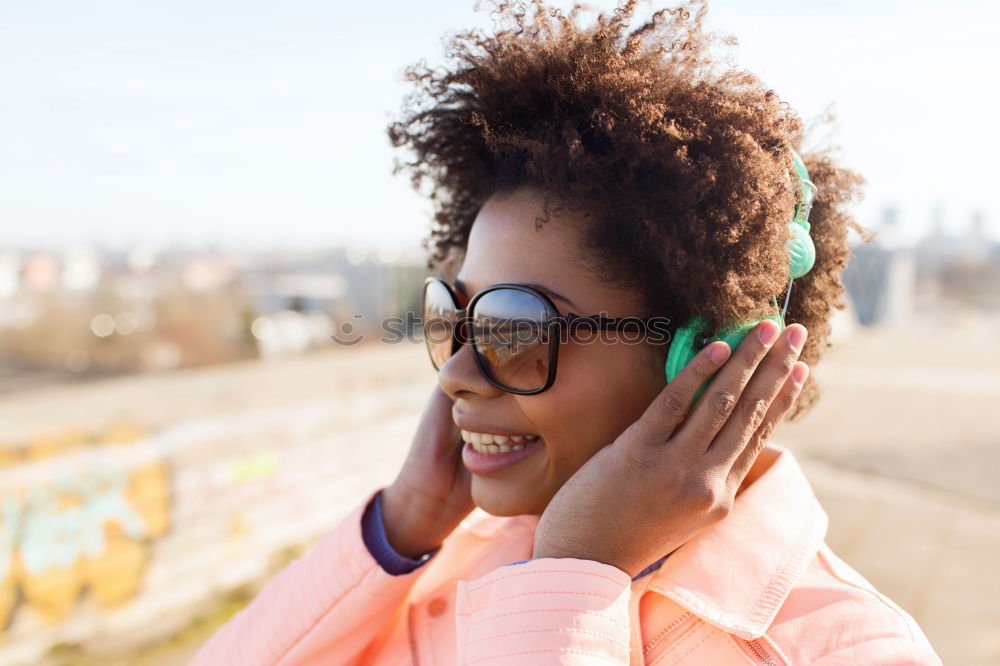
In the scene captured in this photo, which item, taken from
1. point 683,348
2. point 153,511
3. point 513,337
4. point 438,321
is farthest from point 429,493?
point 153,511

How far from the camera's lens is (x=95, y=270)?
10981cm

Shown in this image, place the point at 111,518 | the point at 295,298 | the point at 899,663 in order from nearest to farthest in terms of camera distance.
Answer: the point at 899,663, the point at 111,518, the point at 295,298

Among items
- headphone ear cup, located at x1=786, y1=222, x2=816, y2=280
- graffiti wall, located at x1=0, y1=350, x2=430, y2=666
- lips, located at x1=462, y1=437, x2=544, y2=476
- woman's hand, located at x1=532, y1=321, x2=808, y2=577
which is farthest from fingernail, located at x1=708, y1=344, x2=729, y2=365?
graffiti wall, located at x1=0, y1=350, x2=430, y2=666

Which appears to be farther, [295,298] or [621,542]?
[295,298]

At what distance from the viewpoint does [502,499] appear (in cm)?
137

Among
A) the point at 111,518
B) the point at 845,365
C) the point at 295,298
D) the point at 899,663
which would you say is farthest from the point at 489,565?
the point at 295,298

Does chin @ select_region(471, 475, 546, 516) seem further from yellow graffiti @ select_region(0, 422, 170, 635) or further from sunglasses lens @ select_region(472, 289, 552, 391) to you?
yellow graffiti @ select_region(0, 422, 170, 635)

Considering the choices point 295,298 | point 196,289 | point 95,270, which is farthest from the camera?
point 95,270

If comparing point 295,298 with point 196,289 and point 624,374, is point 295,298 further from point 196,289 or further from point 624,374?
point 624,374

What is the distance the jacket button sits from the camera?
1540 millimetres

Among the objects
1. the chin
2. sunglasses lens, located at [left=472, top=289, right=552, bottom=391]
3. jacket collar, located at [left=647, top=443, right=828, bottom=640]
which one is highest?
sunglasses lens, located at [left=472, top=289, right=552, bottom=391]

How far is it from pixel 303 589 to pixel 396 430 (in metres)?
4.93

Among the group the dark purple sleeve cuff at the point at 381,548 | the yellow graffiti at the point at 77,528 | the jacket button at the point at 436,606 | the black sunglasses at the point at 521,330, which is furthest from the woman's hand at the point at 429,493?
the yellow graffiti at the point at 77,528

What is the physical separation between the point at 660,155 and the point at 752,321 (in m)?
0.33
